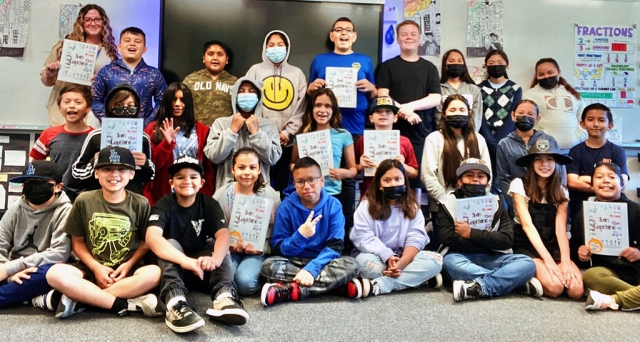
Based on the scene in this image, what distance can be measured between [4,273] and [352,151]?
2.31 m

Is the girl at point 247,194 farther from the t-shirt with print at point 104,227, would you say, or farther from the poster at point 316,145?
the t-shirt with print at point 104,227

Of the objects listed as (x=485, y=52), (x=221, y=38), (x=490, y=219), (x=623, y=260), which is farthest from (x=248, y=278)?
(x=485, y=52)

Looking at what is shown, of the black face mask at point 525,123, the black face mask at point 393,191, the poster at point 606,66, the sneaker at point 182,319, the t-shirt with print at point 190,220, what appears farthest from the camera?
the poster at point 606,66

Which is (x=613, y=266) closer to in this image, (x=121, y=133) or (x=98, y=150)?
(x=121, y=133)

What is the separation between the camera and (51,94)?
4.20 m

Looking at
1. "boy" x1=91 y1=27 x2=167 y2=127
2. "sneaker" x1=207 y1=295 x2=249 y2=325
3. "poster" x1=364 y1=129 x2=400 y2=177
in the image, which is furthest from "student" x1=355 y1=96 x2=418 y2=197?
"boy" x1=91 y1=27 x2=167 y2=127

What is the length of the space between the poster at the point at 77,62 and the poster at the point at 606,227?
3777 mm

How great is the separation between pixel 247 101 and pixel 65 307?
1.69m

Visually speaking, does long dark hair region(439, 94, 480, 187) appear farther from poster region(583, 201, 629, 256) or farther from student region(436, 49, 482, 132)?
poster region(583, 201, 629, 256)

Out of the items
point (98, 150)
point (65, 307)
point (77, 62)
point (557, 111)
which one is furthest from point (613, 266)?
point (77, 62)

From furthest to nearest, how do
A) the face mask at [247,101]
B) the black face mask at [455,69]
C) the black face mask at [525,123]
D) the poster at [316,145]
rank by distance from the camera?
the black face mask at [455,69] → the black face mask at [525,123] → the poster at [316,145] → the face mask at [247,101]

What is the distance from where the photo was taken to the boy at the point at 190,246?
237 cm

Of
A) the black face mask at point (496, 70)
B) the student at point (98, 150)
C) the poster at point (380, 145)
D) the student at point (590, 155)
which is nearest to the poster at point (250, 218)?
the student at point (98, 150)

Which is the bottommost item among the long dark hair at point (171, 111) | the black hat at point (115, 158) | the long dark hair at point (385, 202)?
the long dark hair at point (385, 202)
